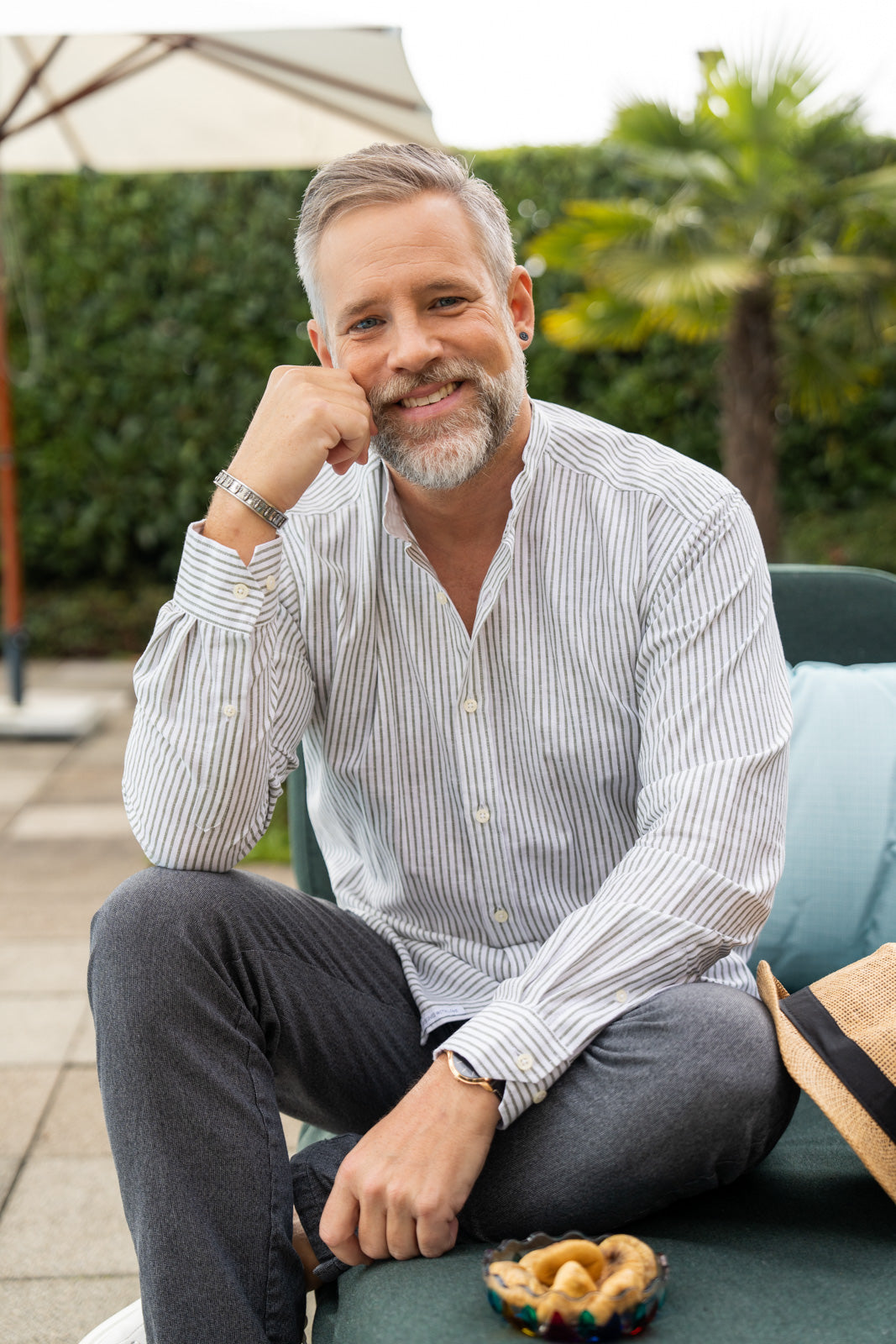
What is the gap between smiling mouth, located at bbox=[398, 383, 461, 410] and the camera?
1.68 m

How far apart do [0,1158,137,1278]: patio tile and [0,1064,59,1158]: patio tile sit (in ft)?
0.31

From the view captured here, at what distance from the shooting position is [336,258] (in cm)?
168

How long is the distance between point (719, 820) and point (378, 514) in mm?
606

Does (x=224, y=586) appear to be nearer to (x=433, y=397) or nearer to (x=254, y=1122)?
(x=433, y=397)

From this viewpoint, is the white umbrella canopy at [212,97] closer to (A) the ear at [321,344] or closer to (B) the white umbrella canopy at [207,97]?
(B) the white umbrella canopy at [207,97]

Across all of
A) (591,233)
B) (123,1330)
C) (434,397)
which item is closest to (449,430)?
(434,397)

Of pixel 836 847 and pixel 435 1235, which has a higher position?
pixel 836 847

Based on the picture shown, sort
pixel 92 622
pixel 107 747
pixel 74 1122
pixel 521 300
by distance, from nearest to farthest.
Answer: pixel 521 300 → pixel 74 1122 → pixel 107 747 → pixel 92 622

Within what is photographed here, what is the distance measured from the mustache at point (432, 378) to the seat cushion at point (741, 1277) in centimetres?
99

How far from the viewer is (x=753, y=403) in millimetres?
5285

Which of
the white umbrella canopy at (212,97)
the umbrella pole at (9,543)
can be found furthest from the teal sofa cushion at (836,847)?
the umbrella pole at (9,543)

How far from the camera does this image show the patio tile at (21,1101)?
7.73ft

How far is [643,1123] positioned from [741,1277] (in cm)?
16

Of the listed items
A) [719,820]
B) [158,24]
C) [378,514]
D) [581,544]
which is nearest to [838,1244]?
Result: [719,820]
